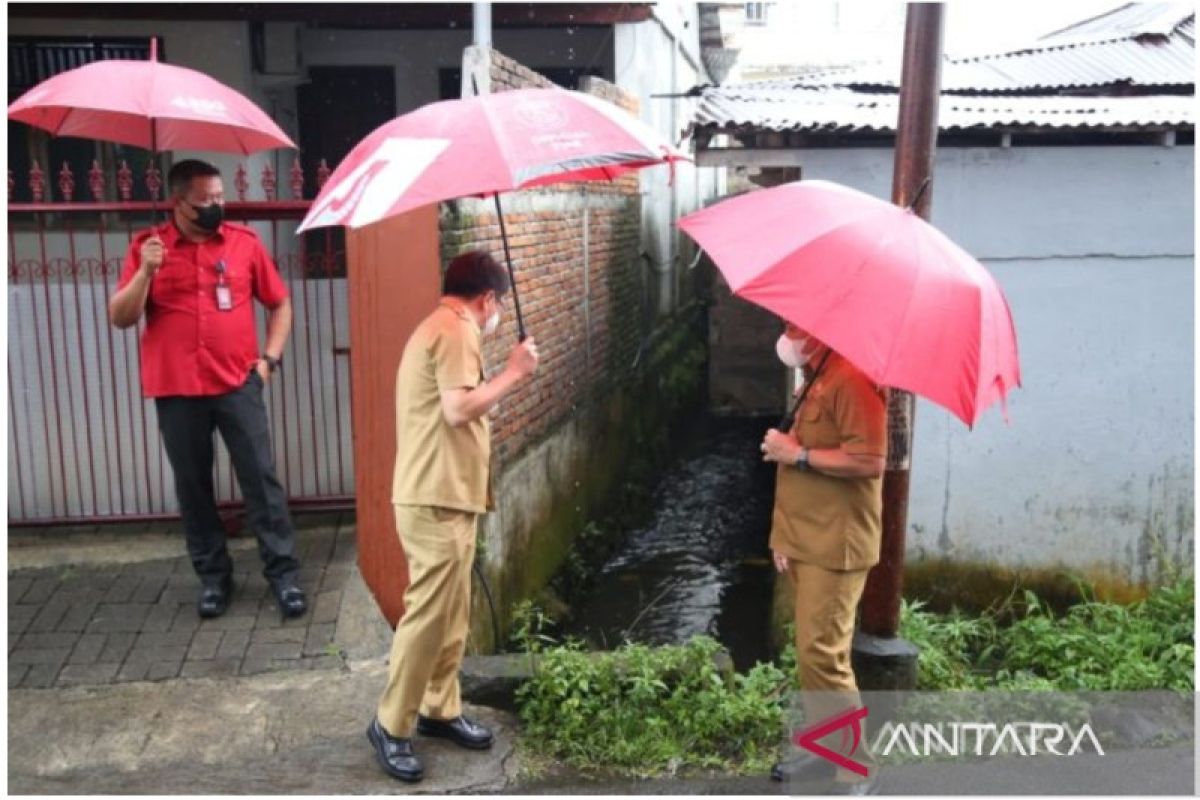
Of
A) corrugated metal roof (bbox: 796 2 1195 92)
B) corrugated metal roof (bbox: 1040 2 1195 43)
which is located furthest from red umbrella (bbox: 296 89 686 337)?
corrugated metal roof (bbox: 1040 2 1195 43)

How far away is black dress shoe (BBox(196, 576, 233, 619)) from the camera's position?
195 inches

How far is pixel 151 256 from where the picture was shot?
4.48 m

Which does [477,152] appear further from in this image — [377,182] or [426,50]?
[426,50]

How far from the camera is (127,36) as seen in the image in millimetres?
9555

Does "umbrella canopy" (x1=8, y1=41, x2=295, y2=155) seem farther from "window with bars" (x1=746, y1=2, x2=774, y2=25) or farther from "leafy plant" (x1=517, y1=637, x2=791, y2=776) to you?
"window with bars" (x1=746, y1=2, x2=774, y2=25)

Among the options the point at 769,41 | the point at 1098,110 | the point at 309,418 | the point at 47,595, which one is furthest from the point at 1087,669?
the point at 769,41

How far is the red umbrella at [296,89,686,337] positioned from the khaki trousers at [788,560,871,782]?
62.2 inches

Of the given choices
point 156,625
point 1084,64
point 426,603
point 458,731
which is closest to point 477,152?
point 426,603

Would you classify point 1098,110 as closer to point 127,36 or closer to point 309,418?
point 309,418

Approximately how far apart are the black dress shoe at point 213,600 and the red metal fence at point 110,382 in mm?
1050

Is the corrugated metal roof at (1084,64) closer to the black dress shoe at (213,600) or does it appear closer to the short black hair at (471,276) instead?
the short black hair at (471,276)

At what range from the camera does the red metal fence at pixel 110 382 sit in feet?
19.0

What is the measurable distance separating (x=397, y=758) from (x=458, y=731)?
1.02 feet

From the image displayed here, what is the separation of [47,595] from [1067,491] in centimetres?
550
